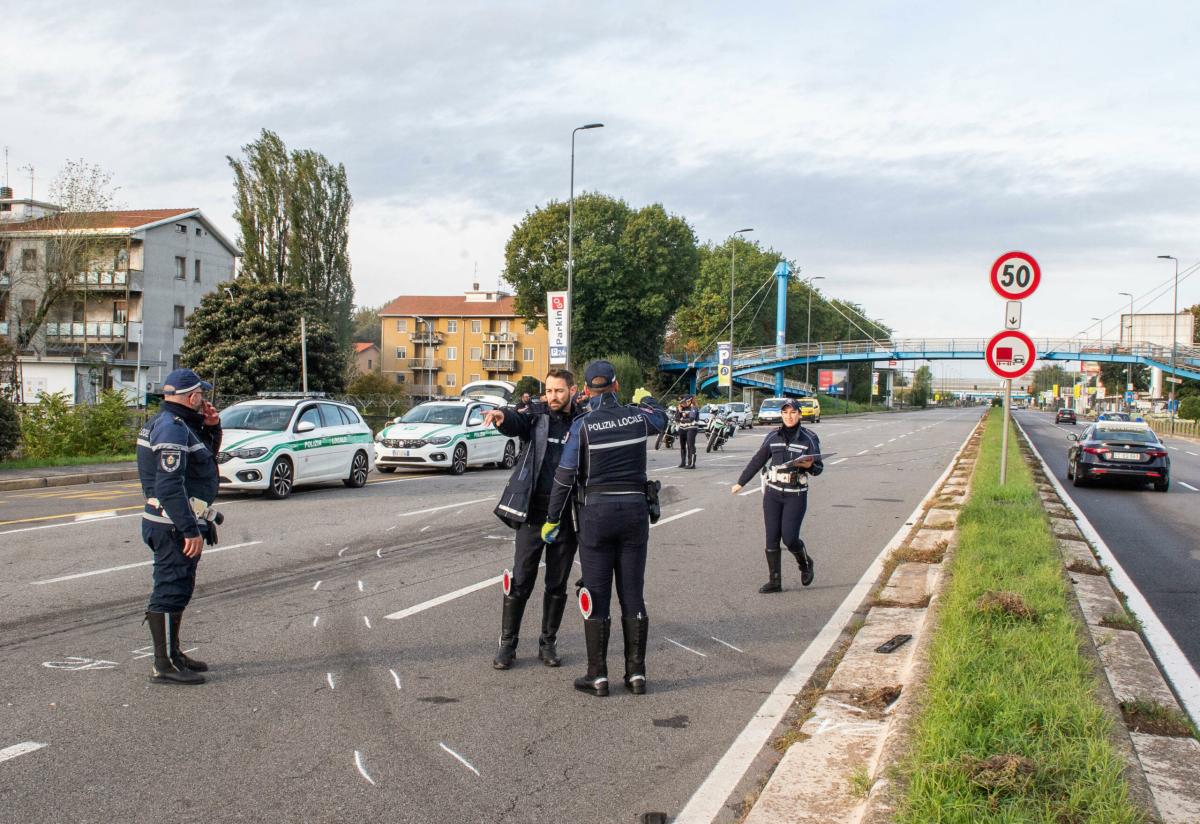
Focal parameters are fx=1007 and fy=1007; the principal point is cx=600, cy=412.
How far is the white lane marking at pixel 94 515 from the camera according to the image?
12141 mm

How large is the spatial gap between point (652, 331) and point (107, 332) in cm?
3437

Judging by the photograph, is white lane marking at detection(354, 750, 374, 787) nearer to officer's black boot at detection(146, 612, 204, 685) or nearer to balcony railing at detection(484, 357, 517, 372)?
officer's black boot at detection(146, 612, 204, 685)

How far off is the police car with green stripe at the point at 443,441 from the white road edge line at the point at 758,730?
1254 cm

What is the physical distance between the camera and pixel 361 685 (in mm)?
5555

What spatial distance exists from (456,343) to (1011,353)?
84.1m

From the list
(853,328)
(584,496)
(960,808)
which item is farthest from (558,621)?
(853,328)

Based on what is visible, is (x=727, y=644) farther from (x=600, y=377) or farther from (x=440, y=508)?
(x=440, y=508)

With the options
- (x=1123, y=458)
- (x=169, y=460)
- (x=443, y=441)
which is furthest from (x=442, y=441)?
(x=169, y=460)

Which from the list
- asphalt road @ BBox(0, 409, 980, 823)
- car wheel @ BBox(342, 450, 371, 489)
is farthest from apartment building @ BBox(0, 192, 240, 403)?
asphalt road @ BBox(0, 409, 980, 823)

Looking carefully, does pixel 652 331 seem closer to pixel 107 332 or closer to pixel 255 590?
pixel 107 332

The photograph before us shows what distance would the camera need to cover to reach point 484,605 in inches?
303

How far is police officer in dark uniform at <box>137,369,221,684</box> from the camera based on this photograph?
5.58 metres

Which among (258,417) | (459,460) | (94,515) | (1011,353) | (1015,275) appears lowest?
(94,515)

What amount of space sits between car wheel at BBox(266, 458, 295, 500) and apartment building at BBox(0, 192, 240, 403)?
28.6 m
